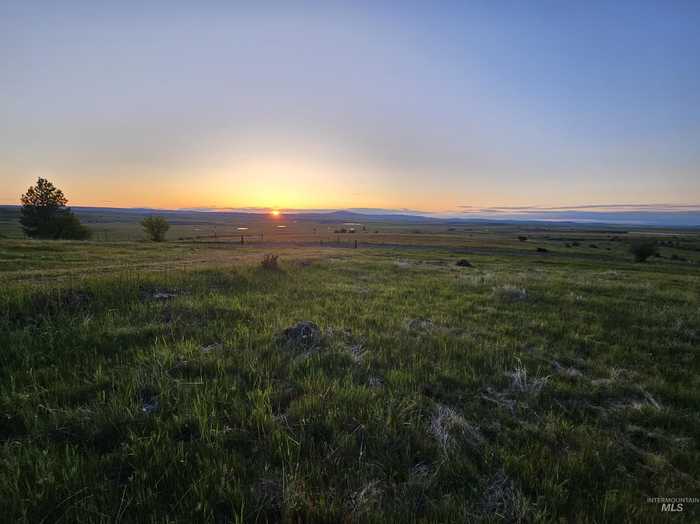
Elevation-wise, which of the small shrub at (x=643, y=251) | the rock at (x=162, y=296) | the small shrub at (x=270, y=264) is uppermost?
the small shrub at (x=270, y=264)

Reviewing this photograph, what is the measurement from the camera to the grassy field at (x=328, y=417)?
262 centimetres

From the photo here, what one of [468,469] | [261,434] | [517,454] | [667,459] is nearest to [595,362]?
[667,459]

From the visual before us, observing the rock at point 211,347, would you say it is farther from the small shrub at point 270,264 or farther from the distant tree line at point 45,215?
the distant tree line at point 45,215

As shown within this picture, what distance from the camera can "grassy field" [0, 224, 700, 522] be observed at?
8.59 feet

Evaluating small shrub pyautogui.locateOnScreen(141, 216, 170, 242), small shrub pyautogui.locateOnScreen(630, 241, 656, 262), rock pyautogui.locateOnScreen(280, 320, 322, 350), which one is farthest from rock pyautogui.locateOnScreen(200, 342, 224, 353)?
small shrub pyautogui.locateOnScreen(630, 241, 656, 262)

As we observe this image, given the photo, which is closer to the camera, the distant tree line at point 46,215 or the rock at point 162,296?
the rock at point 162,296

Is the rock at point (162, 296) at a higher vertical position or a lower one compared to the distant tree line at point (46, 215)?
lower

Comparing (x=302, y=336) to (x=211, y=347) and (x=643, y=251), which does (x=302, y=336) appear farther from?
(x=643, y=251)

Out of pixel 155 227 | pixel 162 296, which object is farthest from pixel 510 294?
pixel 155 227

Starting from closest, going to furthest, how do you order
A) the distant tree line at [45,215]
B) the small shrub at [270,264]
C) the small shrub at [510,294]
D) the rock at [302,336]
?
the rock at [302,336] < the small shrub at [510,294] < the small shrub at [270,264] < the distant tree line at [45,215]

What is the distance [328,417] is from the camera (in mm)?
3711

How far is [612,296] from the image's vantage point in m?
13.9

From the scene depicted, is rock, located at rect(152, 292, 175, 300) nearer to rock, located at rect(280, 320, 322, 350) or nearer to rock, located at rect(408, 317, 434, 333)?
rock, located at rect(280, 320, 322, 350)

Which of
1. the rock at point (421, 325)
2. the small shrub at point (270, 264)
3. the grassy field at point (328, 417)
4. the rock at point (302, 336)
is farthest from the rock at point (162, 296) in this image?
the rock at point (421, 325)
